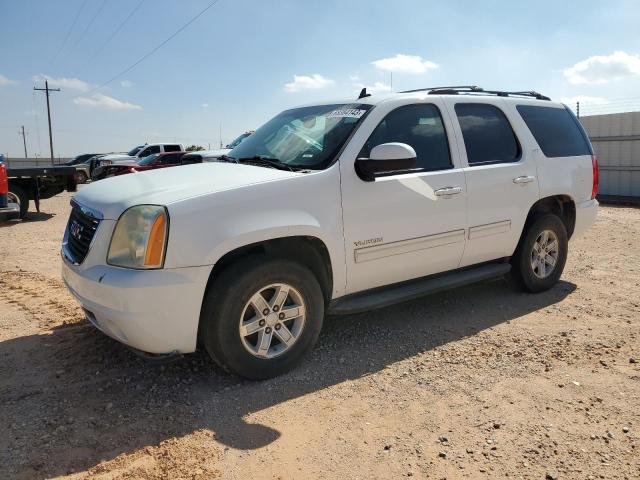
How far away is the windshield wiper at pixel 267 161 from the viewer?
3828 mm

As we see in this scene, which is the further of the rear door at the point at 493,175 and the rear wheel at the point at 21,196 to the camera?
the rear wheel at the point at 21,196

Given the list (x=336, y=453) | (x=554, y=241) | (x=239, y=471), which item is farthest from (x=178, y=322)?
(x=554, y=241)

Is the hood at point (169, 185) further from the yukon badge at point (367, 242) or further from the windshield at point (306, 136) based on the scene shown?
the yukon badge at point (367, 242)

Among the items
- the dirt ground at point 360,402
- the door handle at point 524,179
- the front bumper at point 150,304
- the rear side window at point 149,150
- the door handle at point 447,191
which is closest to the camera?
the dirt ground at point 360,402

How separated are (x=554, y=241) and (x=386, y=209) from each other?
2.49 metres

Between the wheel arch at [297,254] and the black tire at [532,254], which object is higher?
the wheel arch at [297,254]

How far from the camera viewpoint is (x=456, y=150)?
174 inches

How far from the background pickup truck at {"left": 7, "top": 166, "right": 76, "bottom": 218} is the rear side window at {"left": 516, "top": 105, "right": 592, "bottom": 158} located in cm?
1046

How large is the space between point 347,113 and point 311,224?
109 cm

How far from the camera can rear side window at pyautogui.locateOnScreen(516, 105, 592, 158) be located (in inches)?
206

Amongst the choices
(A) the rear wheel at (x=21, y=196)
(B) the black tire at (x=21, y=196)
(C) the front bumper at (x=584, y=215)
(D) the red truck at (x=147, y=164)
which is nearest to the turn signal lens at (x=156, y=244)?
(C) the front bumper at (x=584, y=215)

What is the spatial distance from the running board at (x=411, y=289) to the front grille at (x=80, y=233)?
1.70m

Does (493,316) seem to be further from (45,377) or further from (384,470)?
(45,377)

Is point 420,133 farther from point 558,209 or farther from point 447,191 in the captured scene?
Result: point 558,209
